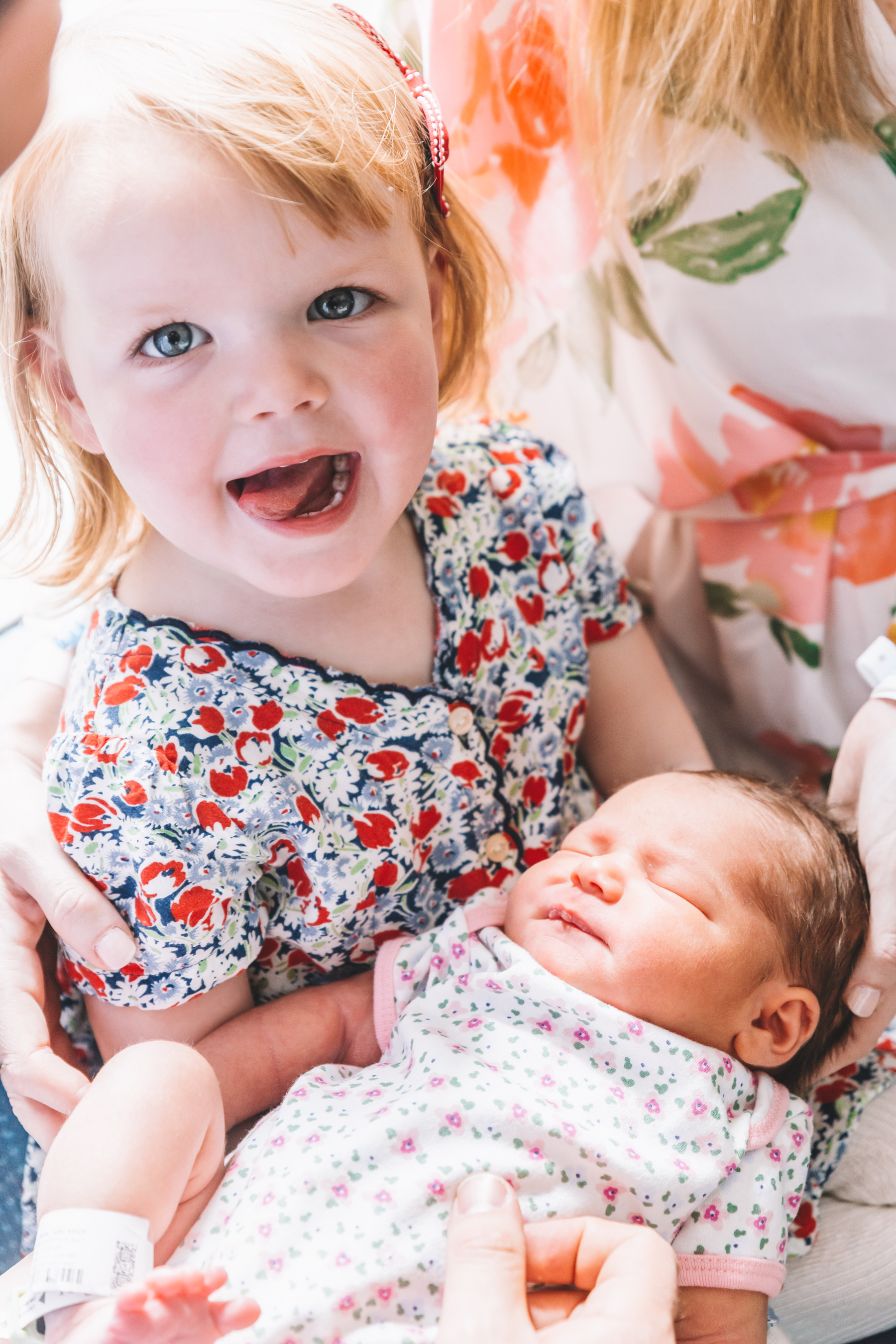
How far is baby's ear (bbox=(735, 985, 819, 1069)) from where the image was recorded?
3.12ft

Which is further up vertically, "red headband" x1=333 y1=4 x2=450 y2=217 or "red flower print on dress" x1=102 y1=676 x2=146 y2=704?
"red headband" x1=333 y1=4 x2=450 y2=217

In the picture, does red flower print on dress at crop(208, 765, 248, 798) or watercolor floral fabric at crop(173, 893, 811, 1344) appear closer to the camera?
watercolor floral fabric at crop(173, 893, 811, 1344)

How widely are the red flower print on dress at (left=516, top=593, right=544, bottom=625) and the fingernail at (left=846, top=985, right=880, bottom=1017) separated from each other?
47cm

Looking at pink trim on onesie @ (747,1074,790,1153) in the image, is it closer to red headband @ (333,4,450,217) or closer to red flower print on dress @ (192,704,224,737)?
red flower print on dress @ (192,704,224,737)

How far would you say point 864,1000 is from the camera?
3.21ft

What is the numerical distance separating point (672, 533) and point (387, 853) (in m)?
0.59

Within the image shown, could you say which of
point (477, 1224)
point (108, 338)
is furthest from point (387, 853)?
point (108, 338)

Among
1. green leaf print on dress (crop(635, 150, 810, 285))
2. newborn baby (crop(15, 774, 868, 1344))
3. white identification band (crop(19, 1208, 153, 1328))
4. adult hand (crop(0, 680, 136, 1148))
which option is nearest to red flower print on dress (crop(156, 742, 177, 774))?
adult hand (crop(0, 680, 136, 1148))

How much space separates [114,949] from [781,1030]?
1.83 feet

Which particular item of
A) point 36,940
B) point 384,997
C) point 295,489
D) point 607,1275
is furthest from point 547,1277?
point 295,489

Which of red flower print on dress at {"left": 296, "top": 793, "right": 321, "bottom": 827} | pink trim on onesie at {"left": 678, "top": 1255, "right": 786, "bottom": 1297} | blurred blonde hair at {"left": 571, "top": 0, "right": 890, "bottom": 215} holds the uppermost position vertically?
blurred blonde hair at {"left": 571, "top": 0, "right": 890, "bottom": 215}

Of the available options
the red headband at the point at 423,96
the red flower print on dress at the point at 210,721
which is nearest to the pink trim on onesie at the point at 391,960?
the red flower print on dress at the point at 210,721

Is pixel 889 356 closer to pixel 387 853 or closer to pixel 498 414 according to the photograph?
pixel 498 414

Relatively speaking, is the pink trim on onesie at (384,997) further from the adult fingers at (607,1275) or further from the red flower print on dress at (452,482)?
the red flower print on dress at (452,482)
